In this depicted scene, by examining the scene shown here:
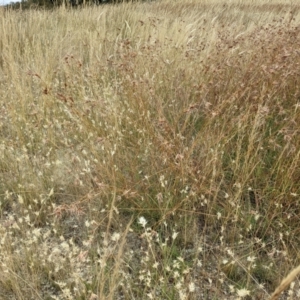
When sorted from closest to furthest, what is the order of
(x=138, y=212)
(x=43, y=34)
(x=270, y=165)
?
(x=138, y=212) → (x=270, y=165) → (x=43, y=34)

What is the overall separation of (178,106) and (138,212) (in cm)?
104

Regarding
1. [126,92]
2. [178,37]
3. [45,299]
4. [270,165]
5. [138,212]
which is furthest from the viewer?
[178,37]

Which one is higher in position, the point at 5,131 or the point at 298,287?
the point at 5,131

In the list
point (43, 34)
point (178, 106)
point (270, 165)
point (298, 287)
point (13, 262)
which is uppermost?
point (43, 34)

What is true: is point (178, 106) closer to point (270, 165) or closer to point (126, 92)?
point (126, 92)

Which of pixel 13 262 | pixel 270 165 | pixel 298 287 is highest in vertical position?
pixel 270 165

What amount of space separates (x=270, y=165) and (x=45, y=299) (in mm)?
1436

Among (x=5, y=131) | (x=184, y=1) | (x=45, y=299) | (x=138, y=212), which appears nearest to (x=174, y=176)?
(x=138, y=212)

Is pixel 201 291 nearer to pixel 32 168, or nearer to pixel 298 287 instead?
pixel 298 287

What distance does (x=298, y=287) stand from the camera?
146 centimetres

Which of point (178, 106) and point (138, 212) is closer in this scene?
point (138, 212)

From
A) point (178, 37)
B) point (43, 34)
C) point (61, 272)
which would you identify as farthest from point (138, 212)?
point (43, 34)

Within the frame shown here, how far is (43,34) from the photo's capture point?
438 centimetres

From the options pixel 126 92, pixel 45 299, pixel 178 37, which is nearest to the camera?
pixel 45 299
